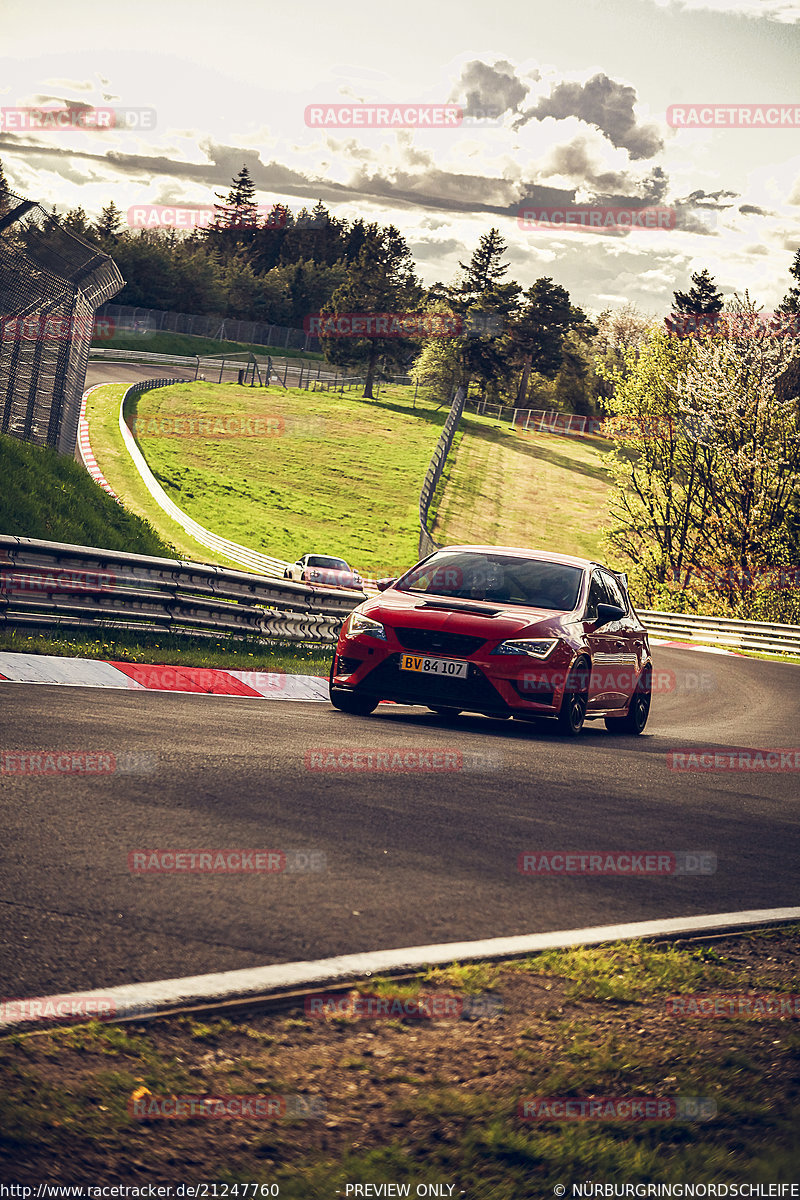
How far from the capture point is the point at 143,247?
9588 centimetres

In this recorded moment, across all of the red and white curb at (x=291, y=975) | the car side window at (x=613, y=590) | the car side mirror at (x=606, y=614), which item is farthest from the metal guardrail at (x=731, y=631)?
the red and white curb at (x=291, y=975)

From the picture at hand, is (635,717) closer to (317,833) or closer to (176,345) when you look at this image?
(317,833)

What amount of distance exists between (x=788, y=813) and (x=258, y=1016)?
547 cm

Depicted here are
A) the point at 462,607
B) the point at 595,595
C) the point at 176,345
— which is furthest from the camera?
the point at 176,345

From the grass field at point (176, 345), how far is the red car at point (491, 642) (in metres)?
72.6

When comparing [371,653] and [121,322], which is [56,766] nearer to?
[371,653]

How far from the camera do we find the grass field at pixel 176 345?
85.8 m

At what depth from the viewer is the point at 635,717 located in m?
12.3

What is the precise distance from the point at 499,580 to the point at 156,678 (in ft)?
10.7

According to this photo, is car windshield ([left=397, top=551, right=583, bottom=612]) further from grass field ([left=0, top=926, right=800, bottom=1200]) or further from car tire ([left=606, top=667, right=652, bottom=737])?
grass field ([left=0, top=926, right=800, bottom=1200])

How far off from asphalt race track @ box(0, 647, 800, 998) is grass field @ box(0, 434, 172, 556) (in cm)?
549

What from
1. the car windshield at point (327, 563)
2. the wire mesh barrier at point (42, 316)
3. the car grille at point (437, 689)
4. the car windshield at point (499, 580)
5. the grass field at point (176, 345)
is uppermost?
the grass field at point (176, 345)

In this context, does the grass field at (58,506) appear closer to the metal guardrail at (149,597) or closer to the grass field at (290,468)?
the metal guardrail at (149,597)

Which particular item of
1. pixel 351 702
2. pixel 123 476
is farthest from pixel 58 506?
pixel 123 476
